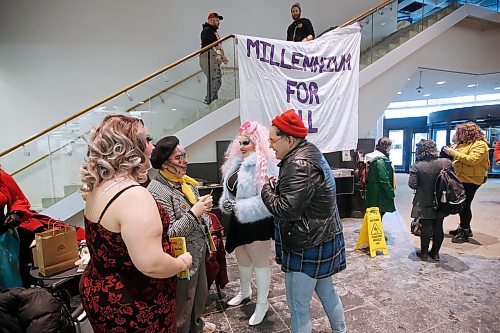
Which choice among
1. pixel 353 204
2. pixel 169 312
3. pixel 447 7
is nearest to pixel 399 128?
pixel 447 7

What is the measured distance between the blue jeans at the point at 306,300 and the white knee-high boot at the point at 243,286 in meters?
0.85

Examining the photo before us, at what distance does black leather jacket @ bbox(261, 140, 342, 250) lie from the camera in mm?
1505

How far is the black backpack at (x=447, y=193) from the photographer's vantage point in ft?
10.2

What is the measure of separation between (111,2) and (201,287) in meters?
6.25

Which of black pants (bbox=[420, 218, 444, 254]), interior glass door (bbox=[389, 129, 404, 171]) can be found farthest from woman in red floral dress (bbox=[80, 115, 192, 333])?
interior glass door (bbox=[389, 129, 404, 171])

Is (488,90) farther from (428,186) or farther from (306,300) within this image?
(306,300)

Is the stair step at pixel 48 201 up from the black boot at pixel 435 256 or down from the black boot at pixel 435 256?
up

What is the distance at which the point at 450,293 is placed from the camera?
8.78 feet

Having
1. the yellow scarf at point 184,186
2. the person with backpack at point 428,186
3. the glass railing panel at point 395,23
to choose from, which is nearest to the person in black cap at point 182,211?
the yellow scarf at point 184,186

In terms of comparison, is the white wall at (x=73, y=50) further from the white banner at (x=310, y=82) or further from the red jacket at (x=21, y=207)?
the red jacket at (x=21, y=207)

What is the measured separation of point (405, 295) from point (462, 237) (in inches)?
83.0

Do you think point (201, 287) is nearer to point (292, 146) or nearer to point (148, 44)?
point (292, 146)

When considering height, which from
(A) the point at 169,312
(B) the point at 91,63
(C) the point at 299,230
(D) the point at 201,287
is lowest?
(D) the point at 201,287

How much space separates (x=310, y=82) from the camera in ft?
14.2
